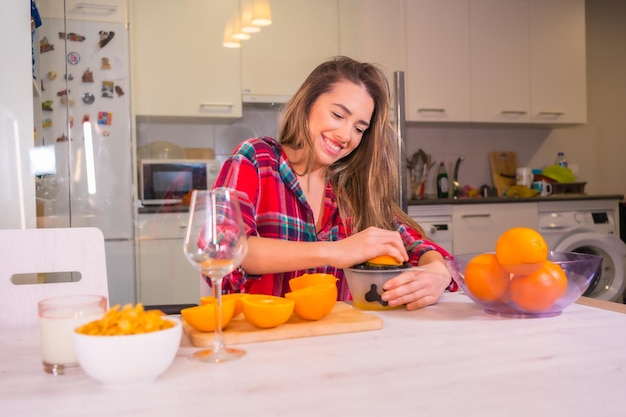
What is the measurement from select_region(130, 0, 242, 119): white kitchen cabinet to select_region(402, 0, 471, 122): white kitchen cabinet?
1223 millimetres

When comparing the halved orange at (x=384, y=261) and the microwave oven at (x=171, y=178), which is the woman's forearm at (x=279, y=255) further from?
the microwave oven at (x=171, y=178)

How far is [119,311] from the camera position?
2.39ft

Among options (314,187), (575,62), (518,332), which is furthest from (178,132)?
(575,62)

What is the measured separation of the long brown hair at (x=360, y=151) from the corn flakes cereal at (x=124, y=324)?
98cm

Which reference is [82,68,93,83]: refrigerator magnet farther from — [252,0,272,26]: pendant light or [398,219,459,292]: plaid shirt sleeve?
[398,219,459,292]: plaid shirt sleeve

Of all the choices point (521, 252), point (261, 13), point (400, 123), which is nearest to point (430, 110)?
point (400, 123)

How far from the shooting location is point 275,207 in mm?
1575

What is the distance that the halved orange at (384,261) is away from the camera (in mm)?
1184

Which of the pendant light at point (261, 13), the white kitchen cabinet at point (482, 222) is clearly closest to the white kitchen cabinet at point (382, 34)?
the pendant light at point (261, 13)

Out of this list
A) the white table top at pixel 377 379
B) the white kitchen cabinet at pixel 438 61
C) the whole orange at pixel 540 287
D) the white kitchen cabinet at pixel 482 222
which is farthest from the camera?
the white kitchen cabinet at pixel 438 61

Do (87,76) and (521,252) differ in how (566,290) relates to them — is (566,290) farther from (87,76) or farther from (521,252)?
(87,76)

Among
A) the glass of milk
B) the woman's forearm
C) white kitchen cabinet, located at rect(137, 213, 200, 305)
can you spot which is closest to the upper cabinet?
white kitchen cabinet, located at rect(137, 213, 200, 305)

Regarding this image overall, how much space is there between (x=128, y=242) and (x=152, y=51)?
2.89ft

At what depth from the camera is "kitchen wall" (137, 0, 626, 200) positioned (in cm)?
433
